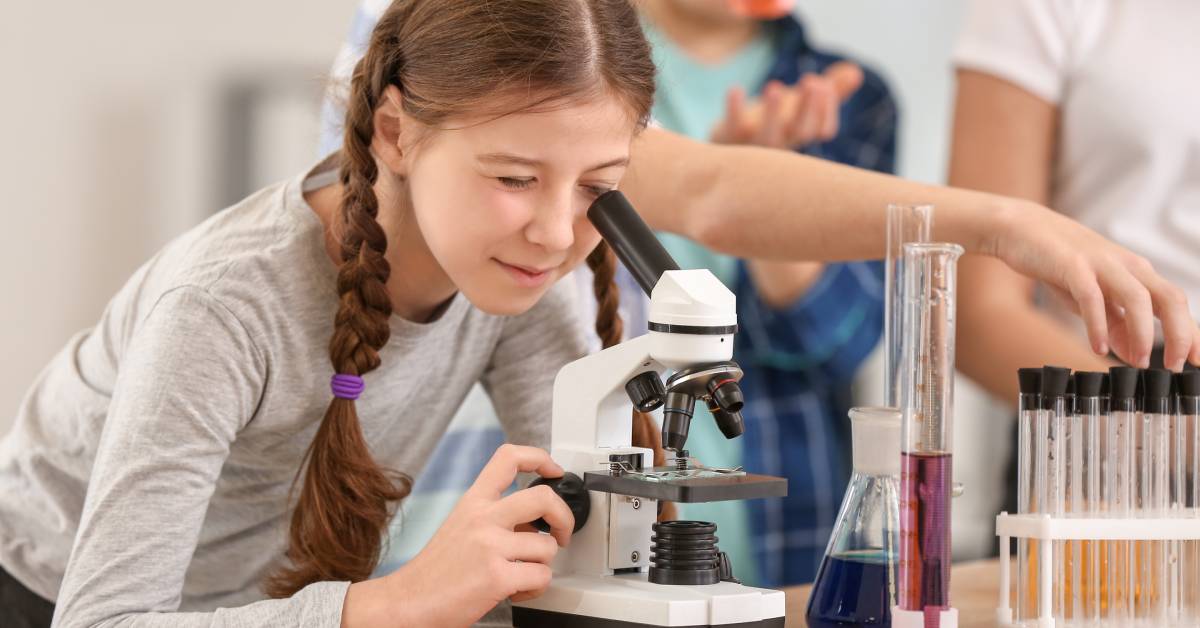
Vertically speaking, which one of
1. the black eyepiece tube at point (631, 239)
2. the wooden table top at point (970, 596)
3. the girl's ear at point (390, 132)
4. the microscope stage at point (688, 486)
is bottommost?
the wooden table top at point (970, 596)

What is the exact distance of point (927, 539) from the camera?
0.91 meters

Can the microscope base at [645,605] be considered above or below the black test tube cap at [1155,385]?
below

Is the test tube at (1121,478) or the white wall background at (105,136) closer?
the test tube at (1121,478)

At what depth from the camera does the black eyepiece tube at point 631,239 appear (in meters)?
1.02

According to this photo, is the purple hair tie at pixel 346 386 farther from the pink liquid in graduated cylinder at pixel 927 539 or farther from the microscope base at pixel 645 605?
the pink liquid in graduated cylinder at pixel 927 539

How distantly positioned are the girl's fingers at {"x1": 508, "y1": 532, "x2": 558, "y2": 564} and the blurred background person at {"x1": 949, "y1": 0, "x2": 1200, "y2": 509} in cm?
83

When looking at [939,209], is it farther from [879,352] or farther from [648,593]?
[879,352]

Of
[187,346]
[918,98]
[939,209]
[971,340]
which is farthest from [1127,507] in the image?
[918,98]

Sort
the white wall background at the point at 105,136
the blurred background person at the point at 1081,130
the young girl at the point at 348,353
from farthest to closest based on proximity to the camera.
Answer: the white wall background at the point at 105,136 < the blurred background person at the point at 1081,130 < the young girl at the point at 348,353

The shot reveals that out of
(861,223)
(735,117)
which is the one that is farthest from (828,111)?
(861,223)

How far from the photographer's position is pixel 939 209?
1.21m

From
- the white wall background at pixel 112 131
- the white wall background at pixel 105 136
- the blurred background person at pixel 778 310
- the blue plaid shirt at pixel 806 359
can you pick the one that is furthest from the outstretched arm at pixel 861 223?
the white wall background at pixel 105 136

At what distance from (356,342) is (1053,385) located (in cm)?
58

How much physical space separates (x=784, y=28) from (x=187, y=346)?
1.55 metres
